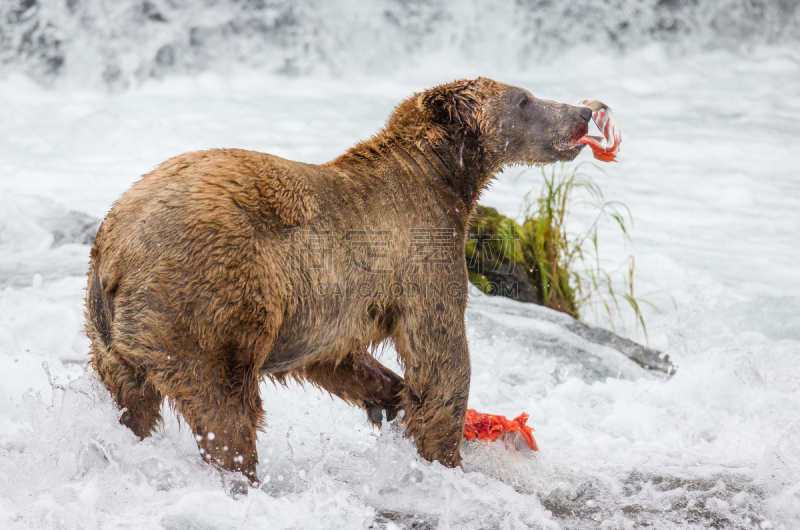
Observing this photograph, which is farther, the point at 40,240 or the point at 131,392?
the point at 40,240

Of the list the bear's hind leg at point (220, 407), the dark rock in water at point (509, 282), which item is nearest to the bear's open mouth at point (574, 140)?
the bear's hind leg at point (220, 407)

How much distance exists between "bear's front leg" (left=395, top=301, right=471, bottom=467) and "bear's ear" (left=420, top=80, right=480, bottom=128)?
1.07m

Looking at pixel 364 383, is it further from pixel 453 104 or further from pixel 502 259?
pixel 502 259

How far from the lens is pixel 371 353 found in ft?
12.3

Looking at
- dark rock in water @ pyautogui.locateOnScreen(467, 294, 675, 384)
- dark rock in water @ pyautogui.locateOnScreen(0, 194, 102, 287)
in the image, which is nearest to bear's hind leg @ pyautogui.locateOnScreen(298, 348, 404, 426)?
dark rock in water @ pyautogui.locateOnScreen(467, 294, 675, 384)

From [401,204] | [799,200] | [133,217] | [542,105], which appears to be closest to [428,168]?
[401,204]

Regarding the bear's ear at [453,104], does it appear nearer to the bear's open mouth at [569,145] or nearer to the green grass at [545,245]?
the bear's open mouth at [569,145]

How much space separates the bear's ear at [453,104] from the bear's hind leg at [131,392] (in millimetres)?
2040

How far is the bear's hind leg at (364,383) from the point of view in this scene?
3.79m

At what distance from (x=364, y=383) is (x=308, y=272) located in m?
1.10

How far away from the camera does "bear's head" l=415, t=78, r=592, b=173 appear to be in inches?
150

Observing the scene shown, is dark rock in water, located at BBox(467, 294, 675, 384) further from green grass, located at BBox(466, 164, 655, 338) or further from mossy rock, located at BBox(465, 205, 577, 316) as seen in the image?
green grass, located at BBox(466, 164, 655, 338)

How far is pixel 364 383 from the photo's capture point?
3.85m

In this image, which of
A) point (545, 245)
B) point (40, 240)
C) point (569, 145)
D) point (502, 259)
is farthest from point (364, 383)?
point (40, 240)
